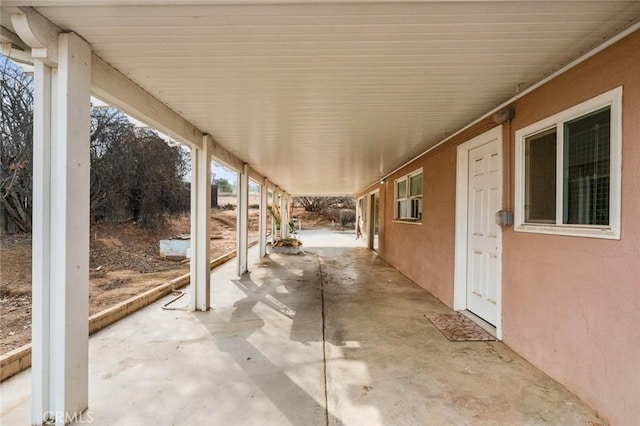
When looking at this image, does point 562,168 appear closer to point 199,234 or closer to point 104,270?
point 199,234

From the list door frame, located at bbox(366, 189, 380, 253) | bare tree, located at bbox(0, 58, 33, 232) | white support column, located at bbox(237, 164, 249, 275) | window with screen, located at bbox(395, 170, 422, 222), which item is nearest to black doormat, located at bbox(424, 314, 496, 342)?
window with screen, located at bbox(395, 170, 422, 222)

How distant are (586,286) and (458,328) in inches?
68.2

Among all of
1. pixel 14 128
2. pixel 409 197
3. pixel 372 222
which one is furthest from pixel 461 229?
pixel 14 128

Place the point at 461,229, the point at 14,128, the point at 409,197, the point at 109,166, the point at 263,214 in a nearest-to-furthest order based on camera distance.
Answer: the point at 461,229
the point at 14,128
the point at 409,197
the point at 109,166
the point at 263,214

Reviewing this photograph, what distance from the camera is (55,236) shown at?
78.6 inches

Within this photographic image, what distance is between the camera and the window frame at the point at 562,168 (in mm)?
2086

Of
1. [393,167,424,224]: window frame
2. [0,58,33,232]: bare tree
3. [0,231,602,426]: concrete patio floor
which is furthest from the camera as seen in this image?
[393,167,424,224]: window frame

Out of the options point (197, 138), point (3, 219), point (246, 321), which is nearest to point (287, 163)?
point (197, 138)

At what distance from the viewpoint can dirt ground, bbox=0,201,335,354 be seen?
3826 millimetres

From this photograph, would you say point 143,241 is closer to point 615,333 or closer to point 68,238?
point 68,238

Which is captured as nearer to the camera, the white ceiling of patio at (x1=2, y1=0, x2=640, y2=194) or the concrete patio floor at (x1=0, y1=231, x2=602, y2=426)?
the white ceiling of patio at (x1=2, y1=0, x2=640, y2=194)

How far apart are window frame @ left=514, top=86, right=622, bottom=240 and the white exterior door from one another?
36 centimetres

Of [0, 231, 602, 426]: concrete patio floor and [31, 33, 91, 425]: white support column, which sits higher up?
[31, 33, 91, 425]: white support column

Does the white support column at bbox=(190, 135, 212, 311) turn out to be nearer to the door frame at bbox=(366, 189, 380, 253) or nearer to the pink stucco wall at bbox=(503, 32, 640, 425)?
the pink stucco wall at bbox=(503, 32, 640, 425)
